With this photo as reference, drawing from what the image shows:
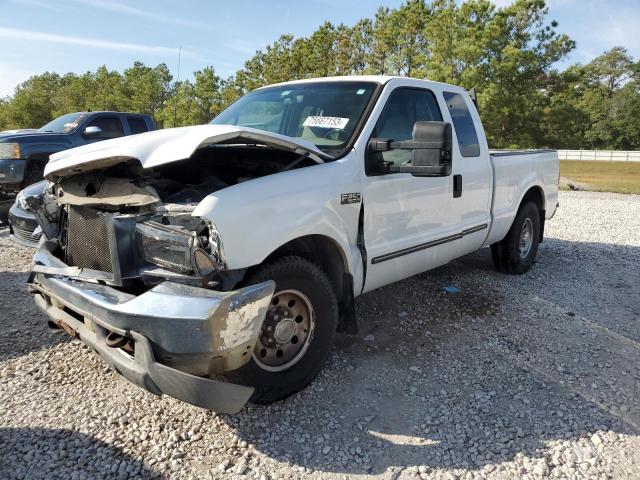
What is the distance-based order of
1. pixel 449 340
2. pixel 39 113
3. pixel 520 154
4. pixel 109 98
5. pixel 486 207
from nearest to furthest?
pixel 449 340, pixel 486 207, pixel 520 154, pixel 109 98, pixel 39 113

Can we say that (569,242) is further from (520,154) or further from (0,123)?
(0,123)

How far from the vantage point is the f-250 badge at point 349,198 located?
327 cm

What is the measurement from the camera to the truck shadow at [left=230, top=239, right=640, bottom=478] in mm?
2734

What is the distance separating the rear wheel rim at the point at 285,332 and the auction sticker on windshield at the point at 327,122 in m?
1.41

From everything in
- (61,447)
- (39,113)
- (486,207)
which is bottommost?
(61,447)

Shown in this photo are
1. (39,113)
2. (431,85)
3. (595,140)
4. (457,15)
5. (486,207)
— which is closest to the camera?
(431,85)

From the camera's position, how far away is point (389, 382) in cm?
342

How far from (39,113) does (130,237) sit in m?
56.6

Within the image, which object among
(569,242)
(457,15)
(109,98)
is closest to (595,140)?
(457,15)

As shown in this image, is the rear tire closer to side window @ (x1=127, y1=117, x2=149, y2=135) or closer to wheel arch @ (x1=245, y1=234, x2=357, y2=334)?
wheel arch @ (x1=245, y1=234, x2=357, y2=334)

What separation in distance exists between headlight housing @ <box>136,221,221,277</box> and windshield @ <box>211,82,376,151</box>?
53.6 inches

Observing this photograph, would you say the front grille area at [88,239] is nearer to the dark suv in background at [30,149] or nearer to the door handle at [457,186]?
the door handle at [457,186]

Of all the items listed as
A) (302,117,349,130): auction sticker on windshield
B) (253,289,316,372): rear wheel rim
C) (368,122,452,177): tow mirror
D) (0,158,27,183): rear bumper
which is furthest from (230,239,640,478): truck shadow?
(0,158,27,183): rear bumper

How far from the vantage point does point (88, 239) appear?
297cm
